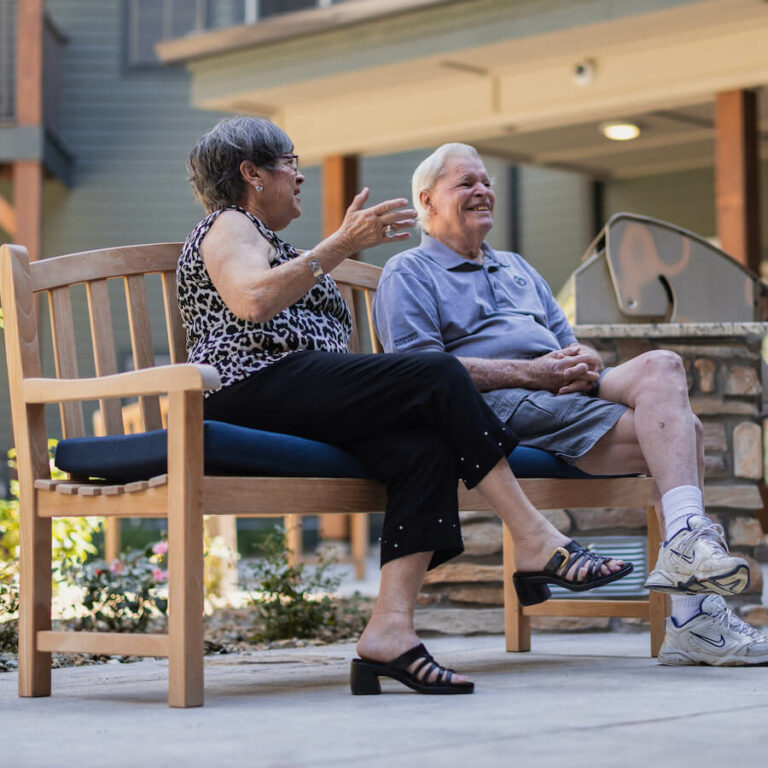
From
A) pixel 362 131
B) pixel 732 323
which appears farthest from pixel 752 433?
pixel 362 131

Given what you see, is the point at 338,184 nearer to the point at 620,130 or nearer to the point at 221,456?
the point at 620,130

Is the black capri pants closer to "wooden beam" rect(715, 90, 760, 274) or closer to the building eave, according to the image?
"wooden beam" rect(715, 90, 760, 274)

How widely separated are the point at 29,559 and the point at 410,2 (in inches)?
213

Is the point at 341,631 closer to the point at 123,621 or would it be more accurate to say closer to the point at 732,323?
the point at 123,621

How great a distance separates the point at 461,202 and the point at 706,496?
1335 millimetres

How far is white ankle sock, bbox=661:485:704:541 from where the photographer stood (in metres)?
2.98

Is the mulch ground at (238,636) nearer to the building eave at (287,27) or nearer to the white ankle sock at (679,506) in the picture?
the white ankle sock at (679,506)

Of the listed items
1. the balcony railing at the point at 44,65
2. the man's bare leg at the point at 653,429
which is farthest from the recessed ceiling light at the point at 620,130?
the man's bare leg at the point at 653,429

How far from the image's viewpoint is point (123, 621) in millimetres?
4371

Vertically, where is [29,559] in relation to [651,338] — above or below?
below

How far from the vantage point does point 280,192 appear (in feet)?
10.4

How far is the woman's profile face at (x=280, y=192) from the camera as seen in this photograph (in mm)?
3152

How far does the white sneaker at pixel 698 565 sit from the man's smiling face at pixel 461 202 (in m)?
1.05

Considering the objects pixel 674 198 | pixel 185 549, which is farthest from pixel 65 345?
pixel 674 198
